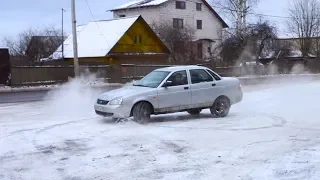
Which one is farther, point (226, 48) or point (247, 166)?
point (226, 48)

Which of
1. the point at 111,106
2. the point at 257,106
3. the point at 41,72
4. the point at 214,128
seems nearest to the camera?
the point at 214,128

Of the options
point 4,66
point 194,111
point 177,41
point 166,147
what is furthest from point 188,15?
point 166,147

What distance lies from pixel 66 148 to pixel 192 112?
5903mm

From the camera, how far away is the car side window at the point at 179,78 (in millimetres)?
13242

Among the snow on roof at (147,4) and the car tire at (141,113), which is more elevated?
the snow on roof at (147,4)

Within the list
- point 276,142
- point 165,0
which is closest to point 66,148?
point 276,142

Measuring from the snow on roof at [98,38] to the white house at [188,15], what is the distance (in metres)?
10.6

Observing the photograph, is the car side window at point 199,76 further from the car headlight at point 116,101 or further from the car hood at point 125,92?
the car headlight at point 116,101

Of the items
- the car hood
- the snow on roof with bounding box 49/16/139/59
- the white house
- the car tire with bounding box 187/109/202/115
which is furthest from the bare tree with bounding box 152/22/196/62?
the car hood

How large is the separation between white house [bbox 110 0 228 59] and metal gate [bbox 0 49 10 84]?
2900 centimetres

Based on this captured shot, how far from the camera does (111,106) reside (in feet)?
40.7

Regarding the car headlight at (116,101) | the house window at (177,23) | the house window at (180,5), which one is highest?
the house window at (180,5)

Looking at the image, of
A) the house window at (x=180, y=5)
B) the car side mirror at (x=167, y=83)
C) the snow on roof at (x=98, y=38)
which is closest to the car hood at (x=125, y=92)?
the car side mirror at (x=167, y=83)

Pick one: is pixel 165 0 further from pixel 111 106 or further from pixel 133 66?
pixel 111 106
